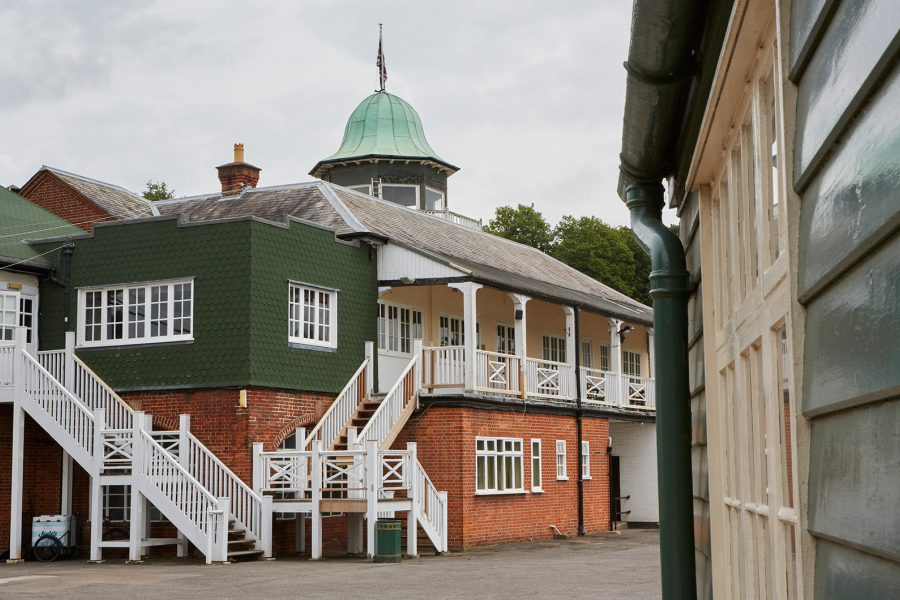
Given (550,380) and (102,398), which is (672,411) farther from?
(550,380)

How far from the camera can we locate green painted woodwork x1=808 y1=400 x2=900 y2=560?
4.57 feet

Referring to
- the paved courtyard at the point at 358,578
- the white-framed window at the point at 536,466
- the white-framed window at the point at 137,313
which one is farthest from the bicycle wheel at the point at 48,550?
the white-framed window at the point at 536,466

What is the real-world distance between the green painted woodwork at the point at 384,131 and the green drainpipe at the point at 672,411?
38.7 m

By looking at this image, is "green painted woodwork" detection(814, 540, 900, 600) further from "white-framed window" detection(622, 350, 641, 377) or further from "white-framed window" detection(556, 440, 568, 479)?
"white-framed window" detection(622, 350, 641, 377)

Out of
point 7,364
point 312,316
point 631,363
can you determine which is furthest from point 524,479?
point 631,363

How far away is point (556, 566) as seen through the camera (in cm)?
1845

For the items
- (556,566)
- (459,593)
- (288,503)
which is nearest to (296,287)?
(288,503)

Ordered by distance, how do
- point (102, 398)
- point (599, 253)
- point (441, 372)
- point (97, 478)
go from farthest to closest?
point (599, 253) < point (441, 372) < point (102, 398) < point (97, 478)

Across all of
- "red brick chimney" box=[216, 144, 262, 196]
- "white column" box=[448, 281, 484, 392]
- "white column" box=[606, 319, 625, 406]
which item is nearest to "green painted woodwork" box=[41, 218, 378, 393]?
"white column" box=[448, 281, 484, 392]

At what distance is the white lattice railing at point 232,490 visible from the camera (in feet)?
63.5

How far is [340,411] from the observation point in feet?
71.8

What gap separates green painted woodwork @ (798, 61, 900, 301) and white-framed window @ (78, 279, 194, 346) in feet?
66.3

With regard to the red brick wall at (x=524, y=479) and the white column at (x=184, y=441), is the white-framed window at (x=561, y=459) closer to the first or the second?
the red brick wall at (x=524, y=479)

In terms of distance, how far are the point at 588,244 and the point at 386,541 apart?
37954 millimetres
